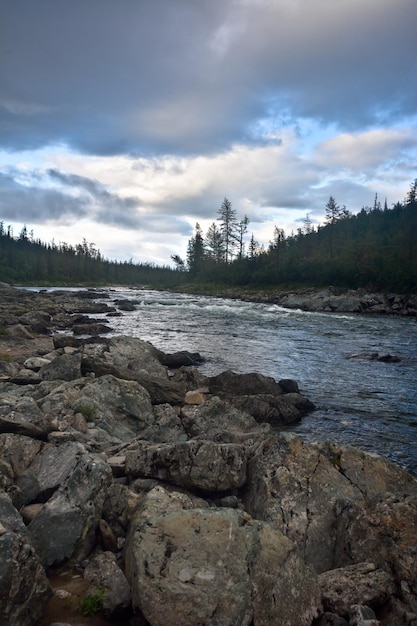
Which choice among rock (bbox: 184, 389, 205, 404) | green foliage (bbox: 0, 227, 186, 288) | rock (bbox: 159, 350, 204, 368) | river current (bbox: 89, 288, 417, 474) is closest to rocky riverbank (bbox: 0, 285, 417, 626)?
rock (bbox: 184, 389, 205, 404)

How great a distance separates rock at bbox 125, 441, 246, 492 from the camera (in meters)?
7.34

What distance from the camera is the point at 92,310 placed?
170 ft

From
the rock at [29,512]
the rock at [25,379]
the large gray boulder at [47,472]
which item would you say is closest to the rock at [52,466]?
the large gray boulder at [47,472]

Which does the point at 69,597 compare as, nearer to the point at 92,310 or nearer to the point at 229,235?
the point at 92,310

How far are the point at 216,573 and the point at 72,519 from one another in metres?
2.28

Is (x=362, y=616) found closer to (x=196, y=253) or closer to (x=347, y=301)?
(x=347, y=301)

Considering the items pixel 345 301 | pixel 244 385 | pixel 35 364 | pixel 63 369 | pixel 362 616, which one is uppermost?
pixel 345 301

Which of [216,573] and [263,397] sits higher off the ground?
[216,573]

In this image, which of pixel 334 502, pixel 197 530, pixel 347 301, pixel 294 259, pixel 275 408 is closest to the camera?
pixel 197 530

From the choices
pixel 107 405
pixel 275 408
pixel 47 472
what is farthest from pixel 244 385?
pixel 47 472

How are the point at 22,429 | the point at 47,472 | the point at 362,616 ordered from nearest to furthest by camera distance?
the point at 362,616 < the point at 47,472 < the point at 22,429

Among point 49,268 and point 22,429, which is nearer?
point 22,429

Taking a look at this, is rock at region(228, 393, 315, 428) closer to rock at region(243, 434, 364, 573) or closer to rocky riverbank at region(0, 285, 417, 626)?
rocky riverbank at region(0, 285, 417, 626)

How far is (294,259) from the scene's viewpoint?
98.0 m
